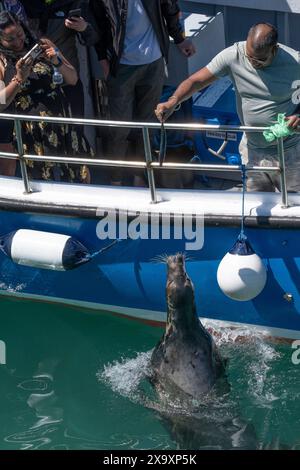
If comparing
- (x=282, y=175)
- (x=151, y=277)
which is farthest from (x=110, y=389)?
(x=282, y=175)

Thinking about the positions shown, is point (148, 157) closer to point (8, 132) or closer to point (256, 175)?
point (256, 175)

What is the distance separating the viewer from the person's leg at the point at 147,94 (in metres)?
6.80

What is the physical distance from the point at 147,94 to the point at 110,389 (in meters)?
2.00

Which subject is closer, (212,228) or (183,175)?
(212,228)

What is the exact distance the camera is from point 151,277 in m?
6.42

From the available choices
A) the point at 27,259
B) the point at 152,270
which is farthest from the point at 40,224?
the point at 152,270

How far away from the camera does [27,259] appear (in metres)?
6.44

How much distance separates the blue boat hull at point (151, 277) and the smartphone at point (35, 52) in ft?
3.25

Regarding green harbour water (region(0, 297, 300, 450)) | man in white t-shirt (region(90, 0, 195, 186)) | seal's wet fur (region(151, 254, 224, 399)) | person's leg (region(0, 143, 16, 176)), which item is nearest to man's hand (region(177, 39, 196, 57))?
man in white t-shirt (region(90, 0, 195, 186))

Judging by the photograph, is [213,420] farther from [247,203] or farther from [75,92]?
[75,92]

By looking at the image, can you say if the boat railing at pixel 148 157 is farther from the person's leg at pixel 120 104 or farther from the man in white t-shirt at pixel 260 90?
the person's leg at pixel 120 104

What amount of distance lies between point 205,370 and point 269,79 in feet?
5.82

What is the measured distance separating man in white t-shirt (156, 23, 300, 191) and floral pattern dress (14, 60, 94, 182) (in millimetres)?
893

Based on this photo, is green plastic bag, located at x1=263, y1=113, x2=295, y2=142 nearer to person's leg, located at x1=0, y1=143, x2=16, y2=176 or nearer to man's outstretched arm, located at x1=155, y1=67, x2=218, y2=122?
man's outstretched arm, located at x1=155, y1=67, x2=218, y2=122
